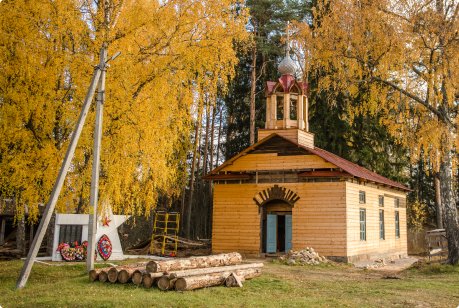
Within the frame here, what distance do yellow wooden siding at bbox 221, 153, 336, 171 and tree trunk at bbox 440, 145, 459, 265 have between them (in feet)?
14.7

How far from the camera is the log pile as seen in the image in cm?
1805

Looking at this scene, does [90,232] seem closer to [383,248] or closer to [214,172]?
[214,172]

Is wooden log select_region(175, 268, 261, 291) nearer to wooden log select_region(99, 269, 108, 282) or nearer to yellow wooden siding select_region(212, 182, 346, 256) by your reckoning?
wooden log select_region(99, 269, 108, 282)

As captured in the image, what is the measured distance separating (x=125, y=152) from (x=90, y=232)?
243cm

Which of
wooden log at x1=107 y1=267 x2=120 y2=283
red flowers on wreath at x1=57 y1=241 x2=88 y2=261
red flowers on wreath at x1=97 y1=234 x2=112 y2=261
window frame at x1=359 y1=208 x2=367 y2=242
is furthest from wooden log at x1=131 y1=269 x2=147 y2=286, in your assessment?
window frame at x1=359 y1=208 x2=367 y2=242

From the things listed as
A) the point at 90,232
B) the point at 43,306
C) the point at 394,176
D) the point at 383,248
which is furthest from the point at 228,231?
the point at 394,176

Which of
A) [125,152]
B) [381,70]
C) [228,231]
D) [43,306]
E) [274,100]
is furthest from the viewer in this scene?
[274,100]

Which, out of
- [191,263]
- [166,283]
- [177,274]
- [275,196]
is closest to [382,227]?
[275,196]

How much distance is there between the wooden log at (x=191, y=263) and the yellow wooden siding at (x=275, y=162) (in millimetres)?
7785

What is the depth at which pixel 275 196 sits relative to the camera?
67.7 ft

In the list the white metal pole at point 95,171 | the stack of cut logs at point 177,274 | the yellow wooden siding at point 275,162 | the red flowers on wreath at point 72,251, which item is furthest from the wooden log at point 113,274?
the yellow wooden siding at point 275,162

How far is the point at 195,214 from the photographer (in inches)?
1364

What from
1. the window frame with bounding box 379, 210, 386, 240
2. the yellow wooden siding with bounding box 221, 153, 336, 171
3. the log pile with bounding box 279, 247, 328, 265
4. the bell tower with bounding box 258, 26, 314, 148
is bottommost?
the log pile with bounding box 279, 247, 328, 265

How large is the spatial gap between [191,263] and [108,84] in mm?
5486
